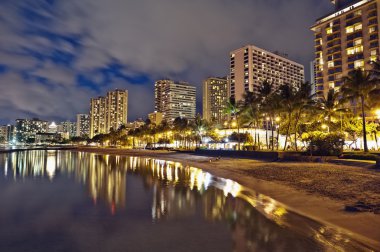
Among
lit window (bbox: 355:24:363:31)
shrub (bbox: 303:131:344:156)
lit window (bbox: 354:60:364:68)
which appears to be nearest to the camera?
shrub (bbox: 303:131:344:156)

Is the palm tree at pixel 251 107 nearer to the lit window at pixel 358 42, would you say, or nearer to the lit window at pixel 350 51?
the lit window at pixel 350 51

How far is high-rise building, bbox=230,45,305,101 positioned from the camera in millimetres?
160375

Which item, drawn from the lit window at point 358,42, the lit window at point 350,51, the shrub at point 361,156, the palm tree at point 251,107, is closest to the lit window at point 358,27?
the lit window at point 358,42

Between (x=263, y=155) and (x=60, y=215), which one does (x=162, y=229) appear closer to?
(x=60, y=215)

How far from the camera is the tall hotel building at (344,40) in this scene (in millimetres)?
91562

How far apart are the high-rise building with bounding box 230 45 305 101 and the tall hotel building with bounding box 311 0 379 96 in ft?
161

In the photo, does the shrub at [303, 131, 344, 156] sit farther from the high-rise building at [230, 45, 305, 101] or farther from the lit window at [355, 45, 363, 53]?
the high-rise building at [230, 45, 305, 101]

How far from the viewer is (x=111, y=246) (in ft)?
26.6

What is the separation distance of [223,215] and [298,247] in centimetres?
418

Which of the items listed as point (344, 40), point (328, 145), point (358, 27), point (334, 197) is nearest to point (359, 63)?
point (344, 40)

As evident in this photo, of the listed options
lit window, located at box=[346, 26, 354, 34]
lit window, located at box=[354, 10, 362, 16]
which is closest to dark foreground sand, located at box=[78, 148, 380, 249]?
lit window, located at box=[346, 26, 354, 34]

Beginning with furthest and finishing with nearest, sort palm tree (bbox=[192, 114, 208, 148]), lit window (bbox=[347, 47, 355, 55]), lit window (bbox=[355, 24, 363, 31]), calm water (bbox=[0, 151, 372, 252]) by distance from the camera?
lit window (bbox=[347, 47, 355, 55]) < lit window (bbox=[355, 24, 363, 31]) < palm tree (bbox=[192, 114, 208, 148]) < calm water (bbox=[0, 151, 372, 252])

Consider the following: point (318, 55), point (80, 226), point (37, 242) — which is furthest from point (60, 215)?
point (318, 55)

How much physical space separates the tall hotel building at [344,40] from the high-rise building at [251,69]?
4916 cm
